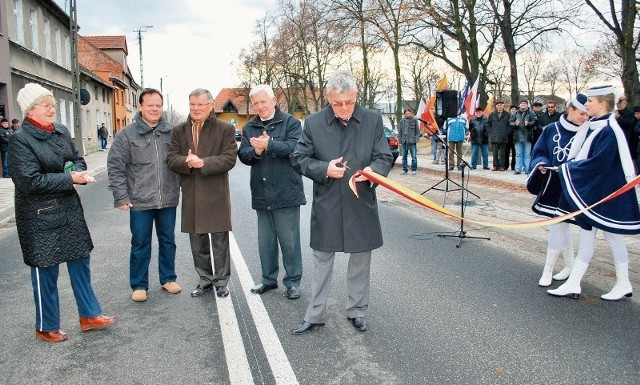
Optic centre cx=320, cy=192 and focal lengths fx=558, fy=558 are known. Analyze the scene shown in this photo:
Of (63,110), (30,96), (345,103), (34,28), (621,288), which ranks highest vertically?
(34,28)

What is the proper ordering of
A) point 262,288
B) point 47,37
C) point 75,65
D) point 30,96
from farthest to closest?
1. point 47,37
2. point 75,65
3. point 262,288
4. point 30,96

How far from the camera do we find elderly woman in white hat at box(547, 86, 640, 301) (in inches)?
193

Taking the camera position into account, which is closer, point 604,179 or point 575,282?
point 604,179

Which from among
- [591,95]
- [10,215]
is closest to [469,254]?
[591,95]

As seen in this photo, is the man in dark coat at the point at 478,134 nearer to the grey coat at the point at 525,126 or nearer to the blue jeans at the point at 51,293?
the grey coat at the point at 525,126

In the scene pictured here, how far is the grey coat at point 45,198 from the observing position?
4.03 m

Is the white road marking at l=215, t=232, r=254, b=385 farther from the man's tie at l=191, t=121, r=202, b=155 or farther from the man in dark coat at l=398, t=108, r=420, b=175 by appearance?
the man in dark coat at l=398, t=108, r=420, b=175

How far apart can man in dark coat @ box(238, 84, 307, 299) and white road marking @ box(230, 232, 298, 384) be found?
0.38 metres

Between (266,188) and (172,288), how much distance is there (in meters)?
1.40

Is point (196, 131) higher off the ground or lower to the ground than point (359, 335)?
higher

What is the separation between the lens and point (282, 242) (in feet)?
17.6

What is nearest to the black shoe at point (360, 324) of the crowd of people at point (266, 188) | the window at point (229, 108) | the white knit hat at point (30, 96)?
the crowd of people at point (266, 188)

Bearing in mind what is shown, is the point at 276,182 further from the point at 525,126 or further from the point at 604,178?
the point at 525,126

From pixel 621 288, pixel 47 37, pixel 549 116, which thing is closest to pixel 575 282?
pixel 621 288
